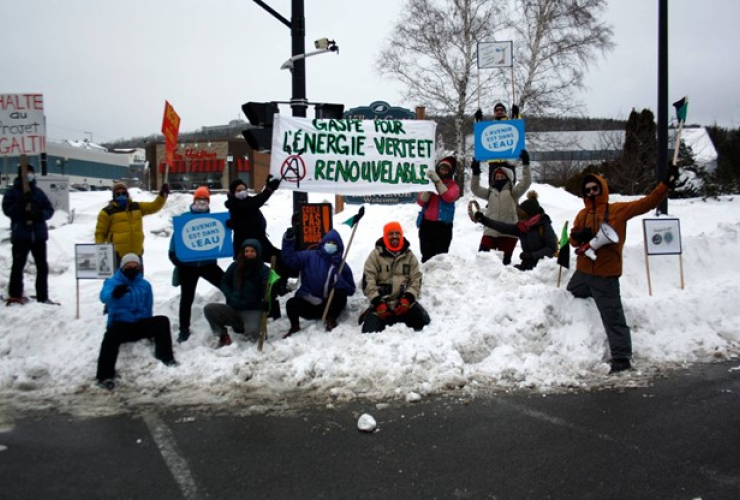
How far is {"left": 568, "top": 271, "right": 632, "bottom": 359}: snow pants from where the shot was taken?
19.6 feet

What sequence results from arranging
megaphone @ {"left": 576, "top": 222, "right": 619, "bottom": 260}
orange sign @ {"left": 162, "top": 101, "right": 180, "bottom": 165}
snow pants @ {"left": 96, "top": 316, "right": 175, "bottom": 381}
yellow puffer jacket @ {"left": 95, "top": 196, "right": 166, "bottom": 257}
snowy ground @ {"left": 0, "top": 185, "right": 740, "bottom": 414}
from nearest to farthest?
snowy ground @ {"left": 0, "top": 185, "right": 740, "bottom": 414} → snow pants @ {"left": 96, "top": 316, "right": 175, "bottom": 381} → megaphone @ {"left": 576, "top": 222, "right": 619, "bottom": 260} → orange sign @ {"left": 162, "top": 101, "right": 180, "bottom": 165} → yellow puffer jacket @ {"left": 95, "top": 196, "right": 166, "bottom": 257}

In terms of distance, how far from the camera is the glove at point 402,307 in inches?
261

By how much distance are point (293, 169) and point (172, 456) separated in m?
4.34

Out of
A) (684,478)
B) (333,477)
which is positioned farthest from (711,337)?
(333,477)

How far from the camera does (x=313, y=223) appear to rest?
776cm

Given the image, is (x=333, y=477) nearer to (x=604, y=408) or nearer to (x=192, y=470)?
(x=192, y=470)

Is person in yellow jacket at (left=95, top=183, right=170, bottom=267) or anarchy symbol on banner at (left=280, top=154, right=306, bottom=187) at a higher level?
anarchy symbol on banner at (left=280, top=154, right=306, bottom=187)

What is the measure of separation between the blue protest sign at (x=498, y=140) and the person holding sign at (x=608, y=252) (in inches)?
96.3

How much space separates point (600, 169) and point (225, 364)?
2444cm

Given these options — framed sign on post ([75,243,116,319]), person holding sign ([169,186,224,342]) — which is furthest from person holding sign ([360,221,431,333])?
framed sign on post ([75,243,116,319])

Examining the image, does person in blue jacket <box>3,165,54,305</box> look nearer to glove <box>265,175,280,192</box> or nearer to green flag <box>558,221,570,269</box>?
glove <box>265,175,280,192</box>

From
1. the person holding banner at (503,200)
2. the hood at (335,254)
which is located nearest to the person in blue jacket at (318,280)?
the hood at (335,254)

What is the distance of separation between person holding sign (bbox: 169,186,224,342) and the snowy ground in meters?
0.20

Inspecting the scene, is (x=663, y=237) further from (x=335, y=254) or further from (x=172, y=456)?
(x=172, y=456)
